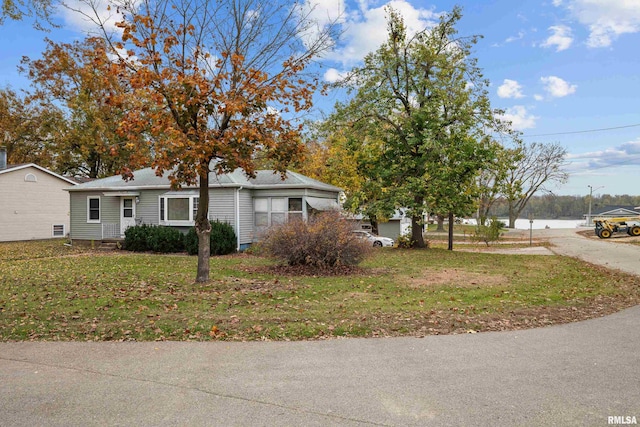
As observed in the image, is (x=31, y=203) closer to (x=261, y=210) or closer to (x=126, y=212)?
(x=126, y=212)

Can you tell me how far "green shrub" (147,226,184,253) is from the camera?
1939 centimetres

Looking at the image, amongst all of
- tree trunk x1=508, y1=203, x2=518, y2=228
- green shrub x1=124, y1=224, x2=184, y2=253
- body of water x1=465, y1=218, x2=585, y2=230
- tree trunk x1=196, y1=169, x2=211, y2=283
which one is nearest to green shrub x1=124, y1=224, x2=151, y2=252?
green shrub x1=124, y1=224, x2=184, y2=253

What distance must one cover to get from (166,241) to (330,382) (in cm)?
1646

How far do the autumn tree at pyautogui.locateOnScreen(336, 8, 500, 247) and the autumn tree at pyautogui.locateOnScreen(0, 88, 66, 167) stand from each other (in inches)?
897

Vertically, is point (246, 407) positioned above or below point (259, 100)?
below

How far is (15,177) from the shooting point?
83.3ft

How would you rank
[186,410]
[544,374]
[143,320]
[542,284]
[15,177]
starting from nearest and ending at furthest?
[186,410] → [544,374] → [143,320] → [542,284] → [15,177]

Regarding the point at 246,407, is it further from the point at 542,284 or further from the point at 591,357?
the point at 542,284

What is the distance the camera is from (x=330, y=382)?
4.36 m

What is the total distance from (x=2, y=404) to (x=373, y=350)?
3.62 meters

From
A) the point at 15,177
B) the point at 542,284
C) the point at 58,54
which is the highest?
the point at 58,54

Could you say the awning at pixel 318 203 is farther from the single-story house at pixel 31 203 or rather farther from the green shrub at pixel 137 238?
the single-story house at pixel 31 203

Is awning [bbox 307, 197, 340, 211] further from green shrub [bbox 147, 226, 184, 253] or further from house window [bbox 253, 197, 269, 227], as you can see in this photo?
green shrub [bbox 147, 226, 184, 253]

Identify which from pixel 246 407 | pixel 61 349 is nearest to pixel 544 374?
pixel 246 407
